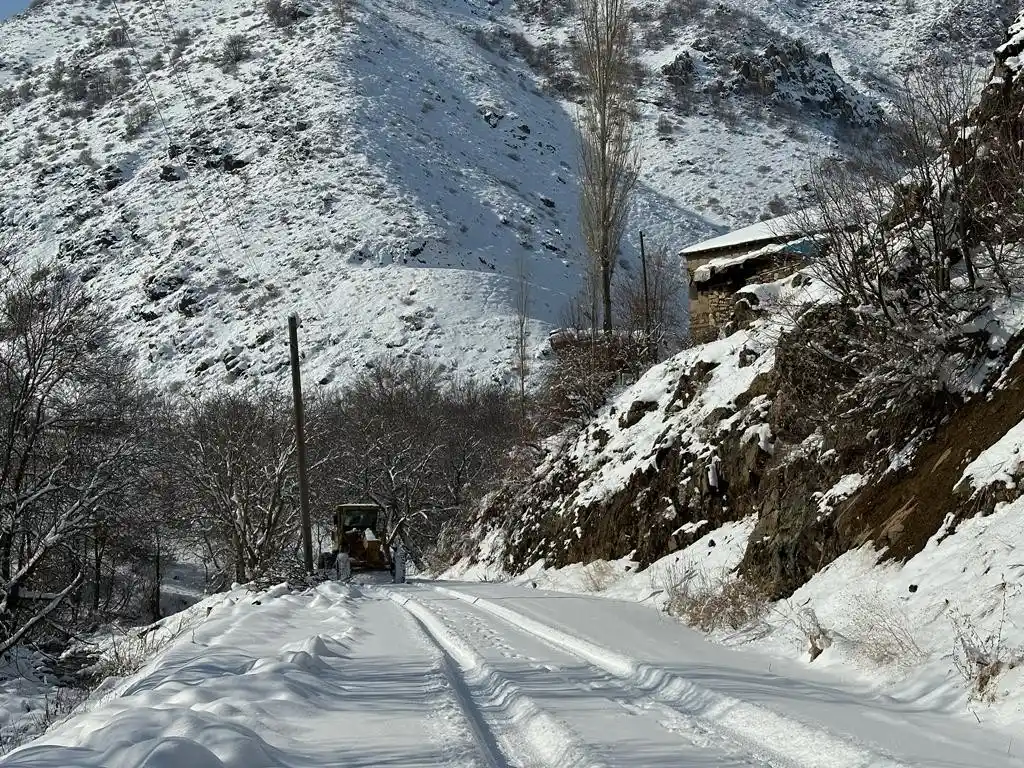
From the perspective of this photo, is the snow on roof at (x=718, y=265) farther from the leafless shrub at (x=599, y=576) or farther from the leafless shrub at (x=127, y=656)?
the leafless shrub at (x=127, y=656)

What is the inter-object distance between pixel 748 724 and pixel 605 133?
24.5 m

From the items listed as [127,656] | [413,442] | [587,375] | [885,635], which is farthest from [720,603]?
[413,442]

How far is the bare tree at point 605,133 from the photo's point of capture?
92.0 feet

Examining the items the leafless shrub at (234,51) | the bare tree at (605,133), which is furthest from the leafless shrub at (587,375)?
the leafless shrub at (234,51)

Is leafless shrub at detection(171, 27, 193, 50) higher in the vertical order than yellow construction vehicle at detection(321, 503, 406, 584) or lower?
higher

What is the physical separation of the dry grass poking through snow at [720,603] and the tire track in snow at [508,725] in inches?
115

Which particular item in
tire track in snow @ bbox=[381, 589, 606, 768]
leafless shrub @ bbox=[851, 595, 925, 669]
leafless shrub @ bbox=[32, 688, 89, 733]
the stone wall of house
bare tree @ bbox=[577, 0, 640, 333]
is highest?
bare tree @ bbox=[577, 0, 640, 333]

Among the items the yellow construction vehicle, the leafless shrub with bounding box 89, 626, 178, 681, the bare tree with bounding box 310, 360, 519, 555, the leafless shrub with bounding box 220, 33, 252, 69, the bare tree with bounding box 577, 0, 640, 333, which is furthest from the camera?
the leafless shrub with bounding box 220, 33, 252, 69

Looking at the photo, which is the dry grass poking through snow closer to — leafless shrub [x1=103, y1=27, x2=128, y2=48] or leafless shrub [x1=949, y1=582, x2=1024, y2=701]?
leafless shrub [x1=949, y1=582, x2=1024, y2=701]

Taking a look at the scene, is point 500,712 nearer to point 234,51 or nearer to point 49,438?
point 49,438

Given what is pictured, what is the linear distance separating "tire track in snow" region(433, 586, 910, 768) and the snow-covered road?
0.6 inches

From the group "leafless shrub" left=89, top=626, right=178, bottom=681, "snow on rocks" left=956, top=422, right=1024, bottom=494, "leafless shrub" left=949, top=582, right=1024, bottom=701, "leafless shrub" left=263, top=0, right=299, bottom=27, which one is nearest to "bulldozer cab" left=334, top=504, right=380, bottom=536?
"leafless shrub" left=89, top=626, right=178, bottom=681

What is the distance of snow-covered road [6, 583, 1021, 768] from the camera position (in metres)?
4.80

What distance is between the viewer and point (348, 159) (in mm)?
71812
